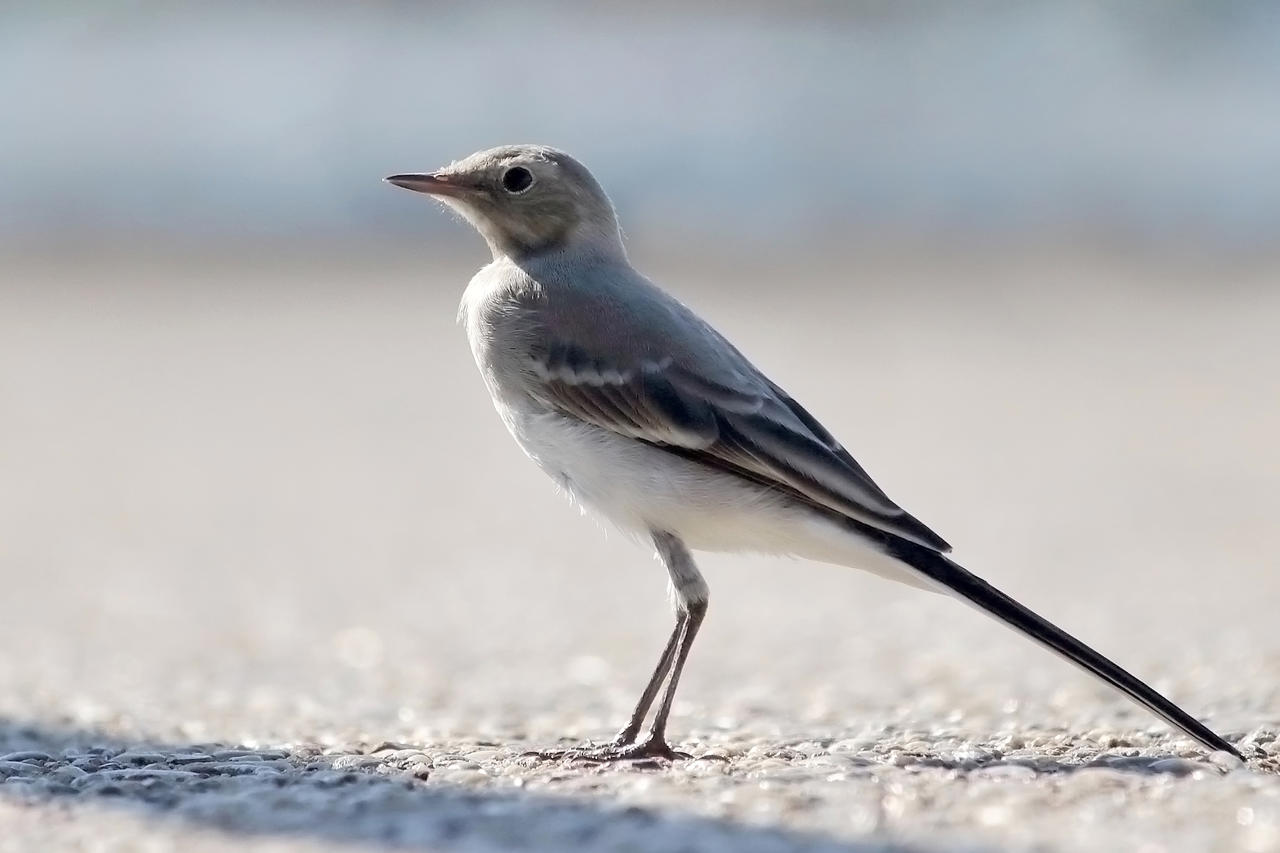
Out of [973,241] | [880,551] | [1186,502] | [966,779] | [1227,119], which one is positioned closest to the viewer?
[966,779]

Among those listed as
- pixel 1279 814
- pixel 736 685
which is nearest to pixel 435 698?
pixel 736 685

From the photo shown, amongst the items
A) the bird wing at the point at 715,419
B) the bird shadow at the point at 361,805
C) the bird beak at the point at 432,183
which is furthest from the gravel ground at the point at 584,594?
the bird beak at the point at 432,183

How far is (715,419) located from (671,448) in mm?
165

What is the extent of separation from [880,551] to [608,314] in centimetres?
124

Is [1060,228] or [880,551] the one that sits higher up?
[1060,228]

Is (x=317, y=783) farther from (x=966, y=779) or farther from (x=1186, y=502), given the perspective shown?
(x=1186, y=502)

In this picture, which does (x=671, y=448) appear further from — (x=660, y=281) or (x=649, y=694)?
→ (x=660, y=281)

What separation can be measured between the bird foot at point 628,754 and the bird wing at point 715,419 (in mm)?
878

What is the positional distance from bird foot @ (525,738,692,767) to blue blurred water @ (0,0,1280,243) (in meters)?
23.3

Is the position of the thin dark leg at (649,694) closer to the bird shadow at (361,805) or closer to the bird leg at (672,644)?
the bird leg at (672,644)

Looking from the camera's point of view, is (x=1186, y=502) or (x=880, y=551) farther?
(x=1186, y=502)

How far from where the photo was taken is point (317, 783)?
15.7 ft

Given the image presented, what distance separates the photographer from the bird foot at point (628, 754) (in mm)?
5203

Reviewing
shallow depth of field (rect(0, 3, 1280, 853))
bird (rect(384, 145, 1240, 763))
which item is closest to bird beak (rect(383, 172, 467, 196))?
bird (rect(384, 145, 1240, 763))
